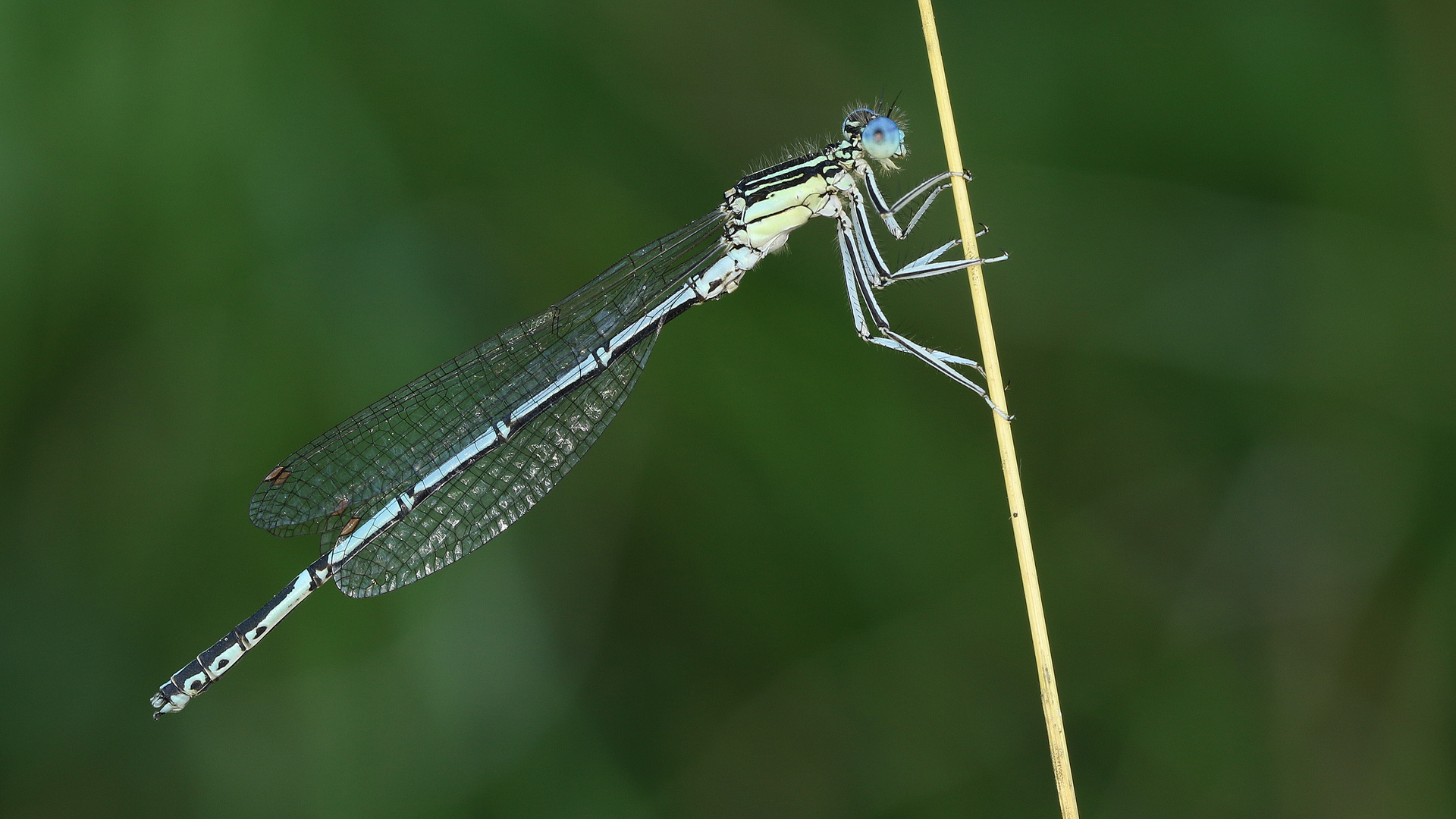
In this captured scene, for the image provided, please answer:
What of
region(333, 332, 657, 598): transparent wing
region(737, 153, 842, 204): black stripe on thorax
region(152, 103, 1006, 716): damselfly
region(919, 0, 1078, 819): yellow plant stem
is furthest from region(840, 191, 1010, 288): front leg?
region(333, 332, 657, 598): transparent wing

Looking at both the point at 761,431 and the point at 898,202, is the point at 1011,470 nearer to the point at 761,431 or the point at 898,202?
the point at 898,202

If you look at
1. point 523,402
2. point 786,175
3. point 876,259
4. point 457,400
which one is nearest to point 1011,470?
point 876,259

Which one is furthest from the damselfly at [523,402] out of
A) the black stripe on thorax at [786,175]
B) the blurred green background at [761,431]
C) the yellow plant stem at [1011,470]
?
the yellow plant stem at [1011,470]

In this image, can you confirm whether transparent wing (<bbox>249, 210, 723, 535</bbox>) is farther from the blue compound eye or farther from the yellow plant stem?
the yellow plant stem

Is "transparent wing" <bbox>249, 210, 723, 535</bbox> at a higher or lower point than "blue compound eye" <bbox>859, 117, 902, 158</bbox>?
higher

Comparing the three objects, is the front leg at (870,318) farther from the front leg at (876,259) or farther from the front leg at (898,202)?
the front leg at (898,202)

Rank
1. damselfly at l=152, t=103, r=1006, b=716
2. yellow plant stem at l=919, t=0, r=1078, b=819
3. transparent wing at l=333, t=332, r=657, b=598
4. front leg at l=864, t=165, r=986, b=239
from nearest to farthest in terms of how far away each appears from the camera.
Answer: yellow plant stem at l=919, t=0, r=1078, b=819 → front leg at l=864, t=165, r=986, b=239 → damselfly at l=152, t=103, r=1006, b=716 → transparent wing at l=333, t=332, r=657, b=598

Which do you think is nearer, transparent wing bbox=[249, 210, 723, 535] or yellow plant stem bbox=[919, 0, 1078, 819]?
yellow plant stem bbox=[919, 0, 1078, 819]
